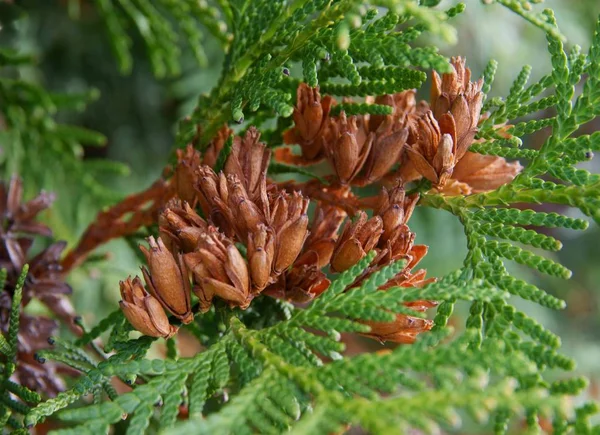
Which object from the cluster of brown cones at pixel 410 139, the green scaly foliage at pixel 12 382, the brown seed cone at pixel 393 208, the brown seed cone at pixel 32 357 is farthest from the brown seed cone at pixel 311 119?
the brown seed cone at pixel 32 357

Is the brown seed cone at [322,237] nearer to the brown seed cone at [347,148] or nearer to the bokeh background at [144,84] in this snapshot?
the brown seed cone at [347,148]

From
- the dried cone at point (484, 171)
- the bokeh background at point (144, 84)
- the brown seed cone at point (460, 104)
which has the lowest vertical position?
the bokeh background at point (144, 84)

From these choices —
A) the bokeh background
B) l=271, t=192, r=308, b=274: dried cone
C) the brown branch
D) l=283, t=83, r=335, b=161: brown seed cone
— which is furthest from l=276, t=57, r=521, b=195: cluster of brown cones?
the bokeh background

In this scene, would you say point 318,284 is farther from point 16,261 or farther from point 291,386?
point 16,261

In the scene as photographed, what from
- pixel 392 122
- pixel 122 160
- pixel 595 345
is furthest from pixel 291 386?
pixel 595 345

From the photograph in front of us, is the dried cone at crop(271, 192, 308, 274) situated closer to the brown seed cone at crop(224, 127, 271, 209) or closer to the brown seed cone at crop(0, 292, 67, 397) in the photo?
the brown seed cone at crop(224, 127, 271, 209)

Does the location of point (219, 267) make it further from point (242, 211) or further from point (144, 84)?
point (144, 84)

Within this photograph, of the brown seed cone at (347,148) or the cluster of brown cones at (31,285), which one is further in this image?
the cluster of brown cones at (31,285)
